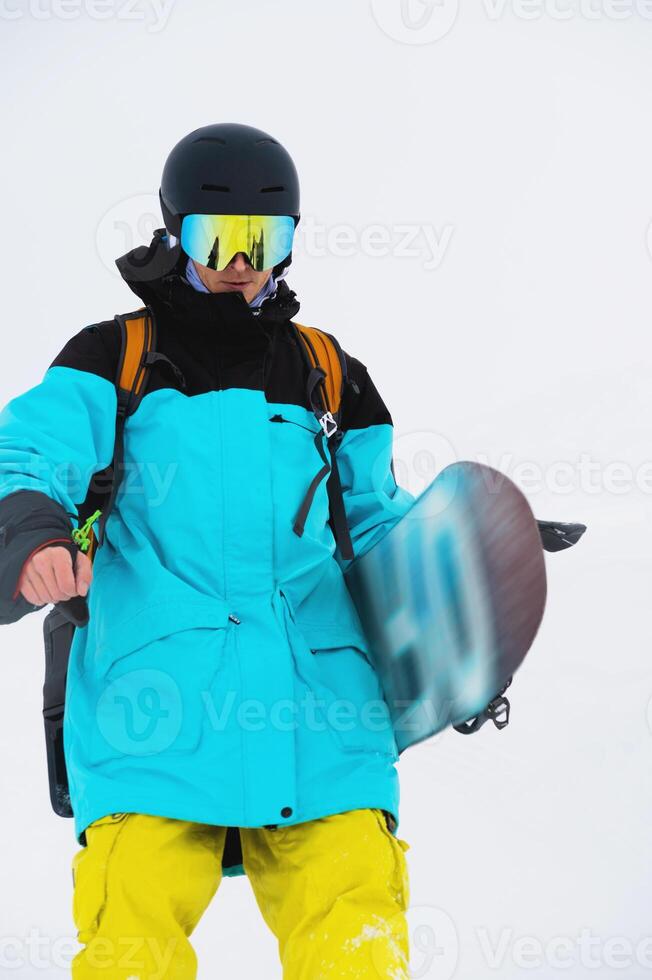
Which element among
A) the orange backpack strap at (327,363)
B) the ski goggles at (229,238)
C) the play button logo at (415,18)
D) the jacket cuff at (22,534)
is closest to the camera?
the jacket cuff at (22,534)

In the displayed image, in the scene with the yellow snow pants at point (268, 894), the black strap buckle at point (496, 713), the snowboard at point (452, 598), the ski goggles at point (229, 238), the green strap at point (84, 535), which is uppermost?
the ski goggles at point (229, 238)

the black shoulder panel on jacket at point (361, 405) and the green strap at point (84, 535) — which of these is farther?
the black shoulder panel on jacket at point (361, 405)

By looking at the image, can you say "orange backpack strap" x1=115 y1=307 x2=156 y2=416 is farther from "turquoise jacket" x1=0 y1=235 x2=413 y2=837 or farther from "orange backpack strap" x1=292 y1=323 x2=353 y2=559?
"orange backpack strap" x1=292 y1=323 x2=353 y2=559

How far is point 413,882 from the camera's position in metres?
3.06

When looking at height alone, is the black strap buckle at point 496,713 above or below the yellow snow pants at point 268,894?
above

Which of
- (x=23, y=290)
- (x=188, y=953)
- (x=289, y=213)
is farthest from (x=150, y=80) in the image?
(x=188, y=953)

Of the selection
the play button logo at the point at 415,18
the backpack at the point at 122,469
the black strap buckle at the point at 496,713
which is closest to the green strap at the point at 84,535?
the backpack at the point at 122,469

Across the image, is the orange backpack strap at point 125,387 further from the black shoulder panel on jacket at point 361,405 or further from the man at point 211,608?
the black shoulder panel on jacket at point 361,405

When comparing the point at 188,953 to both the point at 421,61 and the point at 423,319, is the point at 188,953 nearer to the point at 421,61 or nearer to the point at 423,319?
the point at 423,319

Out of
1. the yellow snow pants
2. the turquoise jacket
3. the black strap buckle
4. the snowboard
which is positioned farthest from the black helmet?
the yellow snow pants

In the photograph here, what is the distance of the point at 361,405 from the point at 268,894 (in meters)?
0.86

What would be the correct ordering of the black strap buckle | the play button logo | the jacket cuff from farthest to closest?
the play button logo
the black strap buckle
the jacket cuff

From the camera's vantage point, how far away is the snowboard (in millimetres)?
1746

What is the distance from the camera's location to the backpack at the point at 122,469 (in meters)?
1.87
